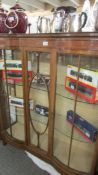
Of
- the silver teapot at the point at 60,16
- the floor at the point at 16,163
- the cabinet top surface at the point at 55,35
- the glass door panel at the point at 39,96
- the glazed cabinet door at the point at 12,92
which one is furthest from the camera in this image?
the floor at the point at 16,163

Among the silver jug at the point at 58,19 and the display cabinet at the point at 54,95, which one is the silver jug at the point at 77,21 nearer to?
the silver jug at the point at 58,19

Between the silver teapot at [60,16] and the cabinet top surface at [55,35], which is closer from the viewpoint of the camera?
the cabinet top surface at [55,35]

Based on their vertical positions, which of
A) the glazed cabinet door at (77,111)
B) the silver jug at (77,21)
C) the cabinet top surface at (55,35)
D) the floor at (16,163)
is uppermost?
the silver jug at (77,21)

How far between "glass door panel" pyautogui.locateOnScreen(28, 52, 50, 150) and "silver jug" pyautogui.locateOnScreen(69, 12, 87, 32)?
0.30 m

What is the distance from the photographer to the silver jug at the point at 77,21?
40.0 inches

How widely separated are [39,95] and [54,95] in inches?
14.4

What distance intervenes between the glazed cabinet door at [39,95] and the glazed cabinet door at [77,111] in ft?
0.30

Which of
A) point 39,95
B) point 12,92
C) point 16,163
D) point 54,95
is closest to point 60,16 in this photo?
point 54,95

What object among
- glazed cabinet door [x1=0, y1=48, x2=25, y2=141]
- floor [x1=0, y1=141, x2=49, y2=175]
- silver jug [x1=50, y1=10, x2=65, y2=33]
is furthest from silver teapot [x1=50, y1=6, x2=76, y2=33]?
floor [x1=0, y1=141, x2=49, y2=175]

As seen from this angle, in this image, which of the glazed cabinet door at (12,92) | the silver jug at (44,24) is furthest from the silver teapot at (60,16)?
the glazed cabinet door at (12,92)

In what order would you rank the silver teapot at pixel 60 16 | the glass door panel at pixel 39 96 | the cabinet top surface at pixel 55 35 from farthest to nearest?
the glass door panel at pixel 39 96 < the silver teapot at pixel 60 16 < the cabinet top surface at pixel 55 35

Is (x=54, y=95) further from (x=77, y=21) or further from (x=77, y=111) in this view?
(x=77, y=21)

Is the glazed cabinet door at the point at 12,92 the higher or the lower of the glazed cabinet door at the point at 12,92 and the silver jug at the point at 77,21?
the lower

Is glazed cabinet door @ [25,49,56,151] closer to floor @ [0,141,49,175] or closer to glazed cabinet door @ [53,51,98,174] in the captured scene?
glazed cabinet door @ [53,51,98,174]
